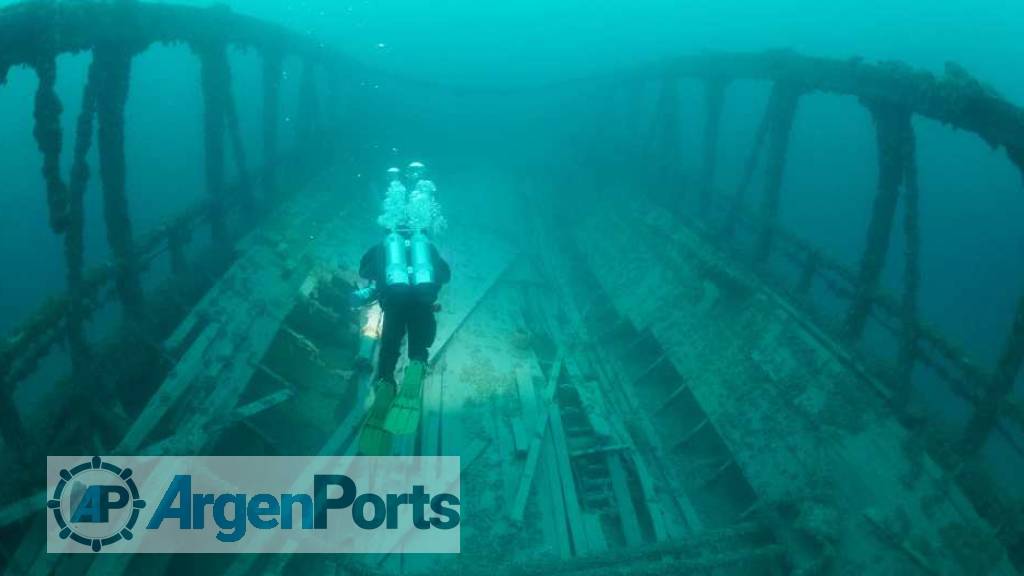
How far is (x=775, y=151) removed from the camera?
25.8 feet

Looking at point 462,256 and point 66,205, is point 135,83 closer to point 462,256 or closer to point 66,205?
point 462,256

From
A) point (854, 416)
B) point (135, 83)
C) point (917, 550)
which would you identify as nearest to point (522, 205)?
point (854, 416)

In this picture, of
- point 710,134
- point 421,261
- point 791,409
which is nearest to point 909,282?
point 791,409

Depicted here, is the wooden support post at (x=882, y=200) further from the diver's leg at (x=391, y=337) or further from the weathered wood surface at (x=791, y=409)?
the diver's leg at (x=391, y=337)

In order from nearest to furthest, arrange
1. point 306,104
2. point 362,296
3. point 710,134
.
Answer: point 362,296 < point 710,134 < point 306,104

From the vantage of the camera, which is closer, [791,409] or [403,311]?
[403,311]

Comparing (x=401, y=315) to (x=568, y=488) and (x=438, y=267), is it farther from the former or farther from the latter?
(x=568, y=488)

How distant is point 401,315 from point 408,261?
515mm

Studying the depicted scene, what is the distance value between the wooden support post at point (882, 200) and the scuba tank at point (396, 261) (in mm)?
4785

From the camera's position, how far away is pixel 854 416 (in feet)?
17.8

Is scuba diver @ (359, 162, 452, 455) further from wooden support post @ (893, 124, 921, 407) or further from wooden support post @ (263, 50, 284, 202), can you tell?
wooden support post @ (263, 50, 284, 202)

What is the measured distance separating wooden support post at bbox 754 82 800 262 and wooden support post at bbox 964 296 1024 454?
12.2 feet

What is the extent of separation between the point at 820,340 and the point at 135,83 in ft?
124

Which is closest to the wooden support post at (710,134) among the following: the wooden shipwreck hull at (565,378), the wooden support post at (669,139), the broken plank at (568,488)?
the wooden shipwreck hull at (565,378)
